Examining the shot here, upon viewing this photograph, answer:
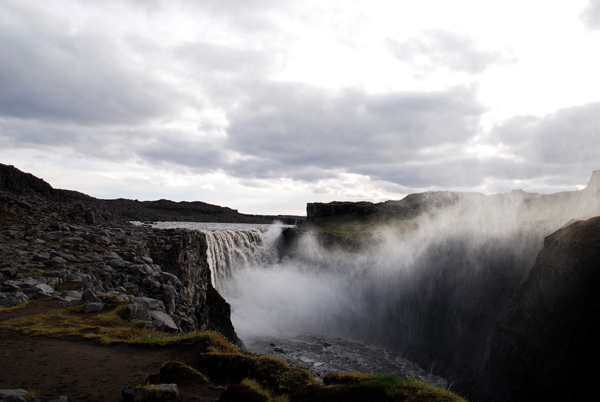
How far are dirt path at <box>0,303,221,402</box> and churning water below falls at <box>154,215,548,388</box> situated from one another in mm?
20988

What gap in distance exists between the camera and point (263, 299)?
53469 millimetres

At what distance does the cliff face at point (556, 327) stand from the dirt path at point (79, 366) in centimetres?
1690

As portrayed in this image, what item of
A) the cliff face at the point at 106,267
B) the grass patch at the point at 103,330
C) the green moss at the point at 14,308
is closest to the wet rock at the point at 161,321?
the cliff face at the point at 106,267

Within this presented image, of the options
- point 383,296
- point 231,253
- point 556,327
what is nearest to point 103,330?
point 556,327

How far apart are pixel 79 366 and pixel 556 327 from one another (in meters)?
20.8

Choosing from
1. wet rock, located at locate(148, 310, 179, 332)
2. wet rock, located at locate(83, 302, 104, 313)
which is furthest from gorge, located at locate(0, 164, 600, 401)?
wet rock, located at locate(83, 302, 104, 313)

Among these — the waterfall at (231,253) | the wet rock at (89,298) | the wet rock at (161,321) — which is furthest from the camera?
the waterfall at (231,253)

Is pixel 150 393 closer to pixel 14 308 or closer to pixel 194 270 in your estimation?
pixel 14 308

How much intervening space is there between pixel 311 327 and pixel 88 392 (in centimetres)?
4209

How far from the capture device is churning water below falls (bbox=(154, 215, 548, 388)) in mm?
29953

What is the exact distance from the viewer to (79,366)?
1016 cm

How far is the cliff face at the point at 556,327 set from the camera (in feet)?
55.2

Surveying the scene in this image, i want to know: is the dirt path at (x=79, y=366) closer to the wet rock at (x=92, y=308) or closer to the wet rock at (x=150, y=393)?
the wet rock at (x=150, y=393)

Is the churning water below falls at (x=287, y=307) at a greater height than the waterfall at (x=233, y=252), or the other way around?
the waterfall at (x=233, y=252)
